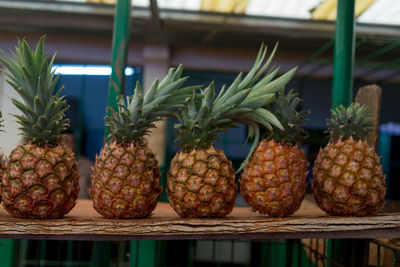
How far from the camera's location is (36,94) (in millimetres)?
1543

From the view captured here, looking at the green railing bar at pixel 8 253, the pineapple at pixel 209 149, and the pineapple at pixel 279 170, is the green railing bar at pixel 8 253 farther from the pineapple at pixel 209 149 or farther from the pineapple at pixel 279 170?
the pineapple at pixel 279 170

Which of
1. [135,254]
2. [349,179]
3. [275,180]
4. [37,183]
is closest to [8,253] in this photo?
[135,254]

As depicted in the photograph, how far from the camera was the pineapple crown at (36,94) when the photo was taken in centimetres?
152

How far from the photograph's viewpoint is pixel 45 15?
5363 mm

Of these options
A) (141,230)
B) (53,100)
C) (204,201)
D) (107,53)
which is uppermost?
(107,53)

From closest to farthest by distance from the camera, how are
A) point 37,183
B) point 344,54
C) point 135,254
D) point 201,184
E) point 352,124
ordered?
1. point 37,183
2. point 201,184
3. point 352,124
4. point 135,254
5. point 344,54

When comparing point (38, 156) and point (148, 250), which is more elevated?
point (38, 156)

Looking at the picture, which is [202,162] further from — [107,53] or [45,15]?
[107,53]

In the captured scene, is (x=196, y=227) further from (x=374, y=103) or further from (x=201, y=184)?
(x=374, y=103)

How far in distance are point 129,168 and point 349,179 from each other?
36.0 inches

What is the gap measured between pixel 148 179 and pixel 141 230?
21cm

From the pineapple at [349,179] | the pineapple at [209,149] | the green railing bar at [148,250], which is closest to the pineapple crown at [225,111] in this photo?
the pineapple at [209,149]

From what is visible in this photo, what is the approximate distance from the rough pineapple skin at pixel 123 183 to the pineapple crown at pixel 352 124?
0.90 meters

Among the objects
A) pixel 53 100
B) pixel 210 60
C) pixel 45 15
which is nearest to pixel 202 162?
pixel 53 100
